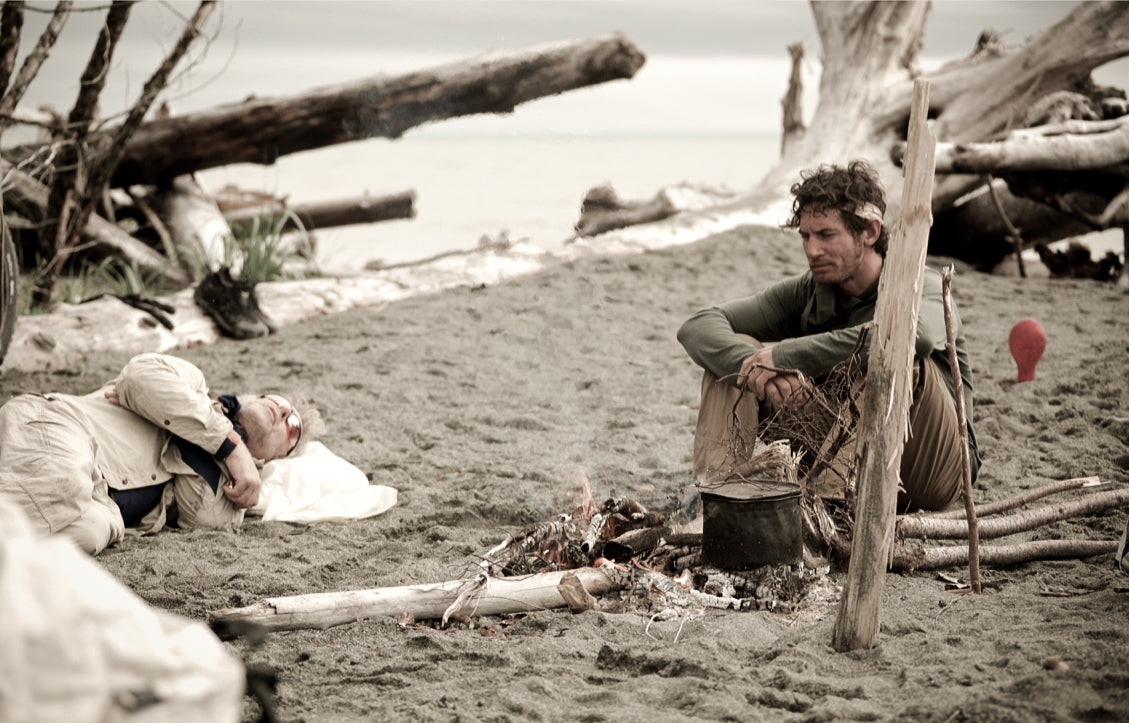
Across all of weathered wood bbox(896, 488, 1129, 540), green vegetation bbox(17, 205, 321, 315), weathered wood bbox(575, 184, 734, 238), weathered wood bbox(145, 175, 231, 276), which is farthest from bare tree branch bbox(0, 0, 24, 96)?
weathered wood bbox(896, 488, 1129, 540)

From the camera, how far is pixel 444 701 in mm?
2287

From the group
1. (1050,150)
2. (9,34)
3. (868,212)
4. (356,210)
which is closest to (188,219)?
(356,210)

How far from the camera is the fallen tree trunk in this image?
734 cm

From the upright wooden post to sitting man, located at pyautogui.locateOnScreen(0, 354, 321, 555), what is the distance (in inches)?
90.1

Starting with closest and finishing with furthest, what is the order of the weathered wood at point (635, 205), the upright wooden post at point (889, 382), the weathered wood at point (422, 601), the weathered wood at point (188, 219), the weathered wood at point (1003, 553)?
the upright wooden post at point (889, 382) → the weathered wood at point (422, 601) → the weathered wood at point (1003, 553) → the weathered wood at point (188, 219) → the weathered wood at point (635, 205)

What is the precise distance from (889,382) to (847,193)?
45.2 inches

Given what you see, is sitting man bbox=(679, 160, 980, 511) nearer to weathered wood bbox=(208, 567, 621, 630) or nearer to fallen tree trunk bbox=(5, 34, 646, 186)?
weathered wood bbox=(208, 567, 621, 630)

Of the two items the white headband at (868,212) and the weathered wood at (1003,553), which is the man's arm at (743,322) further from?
the weathered wood at (1003,553)

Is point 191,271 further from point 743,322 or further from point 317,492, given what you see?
point 743,322

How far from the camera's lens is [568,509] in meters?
3.56

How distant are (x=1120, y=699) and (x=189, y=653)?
75.5 inches

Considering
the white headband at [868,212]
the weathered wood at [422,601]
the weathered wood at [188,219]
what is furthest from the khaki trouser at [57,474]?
the weathered wood at [188,219]

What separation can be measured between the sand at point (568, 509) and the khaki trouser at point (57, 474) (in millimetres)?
123

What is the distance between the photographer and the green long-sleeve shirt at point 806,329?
3230mm
